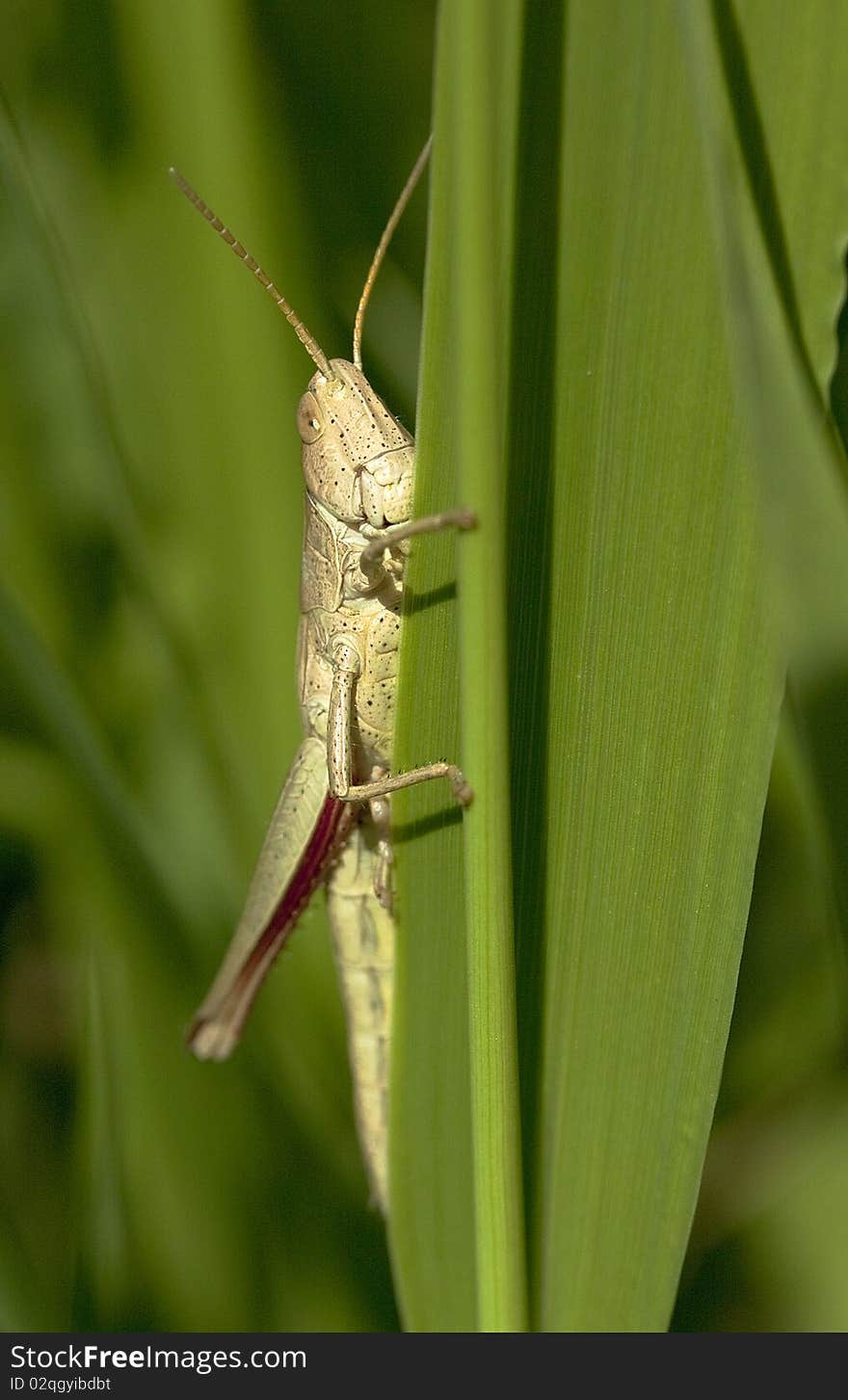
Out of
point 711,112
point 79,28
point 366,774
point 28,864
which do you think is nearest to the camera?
point 711,112

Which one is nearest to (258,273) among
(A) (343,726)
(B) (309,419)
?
(B) (309,419)

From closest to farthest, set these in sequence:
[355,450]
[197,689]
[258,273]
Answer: [258,273]
[355,450]
[197,689]

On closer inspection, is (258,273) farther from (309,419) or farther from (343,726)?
(343,726)

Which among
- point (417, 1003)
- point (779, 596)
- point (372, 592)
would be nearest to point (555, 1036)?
point (417, 1003)

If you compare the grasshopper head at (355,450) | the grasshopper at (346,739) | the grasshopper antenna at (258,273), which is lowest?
the grasshopper at (346,739)

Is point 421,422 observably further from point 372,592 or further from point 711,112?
point 372,592

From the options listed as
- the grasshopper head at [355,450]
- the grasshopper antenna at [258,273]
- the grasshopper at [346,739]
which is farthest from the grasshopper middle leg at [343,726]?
the grasshopper antenna at [258,273]

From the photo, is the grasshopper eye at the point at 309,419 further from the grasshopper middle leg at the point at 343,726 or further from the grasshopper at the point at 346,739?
the grasshopper middle leg at the point at 343,726

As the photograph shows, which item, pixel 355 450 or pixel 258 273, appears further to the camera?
pixel 355 450
